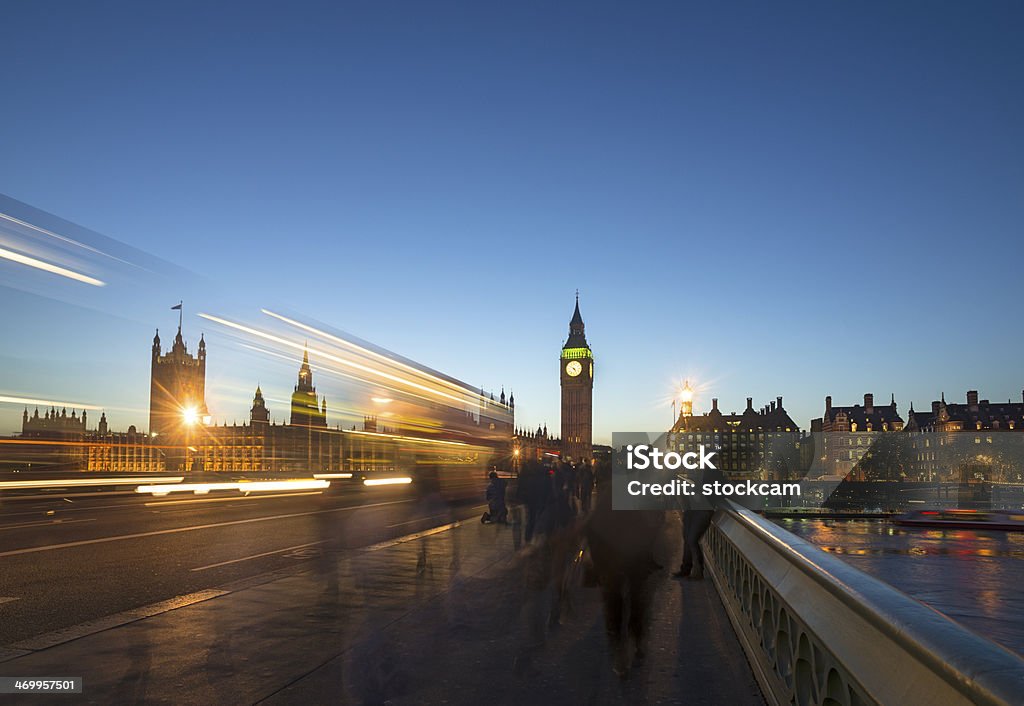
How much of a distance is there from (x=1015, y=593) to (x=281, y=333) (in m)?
20.6

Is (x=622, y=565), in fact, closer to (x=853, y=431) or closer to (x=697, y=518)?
(x=697, y=518)

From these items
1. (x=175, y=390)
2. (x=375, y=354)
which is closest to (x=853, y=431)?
(x=175, y=390)

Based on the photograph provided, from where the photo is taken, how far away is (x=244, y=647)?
6789 millimetres

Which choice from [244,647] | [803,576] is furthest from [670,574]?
[803,576]

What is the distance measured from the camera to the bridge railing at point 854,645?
2.02 meters

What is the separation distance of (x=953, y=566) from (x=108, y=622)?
8.77m

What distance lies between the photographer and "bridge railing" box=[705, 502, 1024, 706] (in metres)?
2.02

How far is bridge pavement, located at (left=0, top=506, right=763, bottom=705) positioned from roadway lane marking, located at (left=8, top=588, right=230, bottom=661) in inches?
1.5

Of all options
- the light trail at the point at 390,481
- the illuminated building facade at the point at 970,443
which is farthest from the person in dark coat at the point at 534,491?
the illuminated building facade at the point at 970,443

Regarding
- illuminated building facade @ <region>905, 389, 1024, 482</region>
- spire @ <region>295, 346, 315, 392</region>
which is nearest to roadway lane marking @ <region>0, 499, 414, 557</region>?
spire @ <region>295, 346, 315, 392</region>

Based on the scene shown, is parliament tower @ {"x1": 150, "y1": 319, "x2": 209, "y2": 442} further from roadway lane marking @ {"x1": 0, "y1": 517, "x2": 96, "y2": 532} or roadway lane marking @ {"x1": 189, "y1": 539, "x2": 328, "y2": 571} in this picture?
roadway lane marking @ {"x1": 189, "y1": 539, "x2": 328, "y2": 571}

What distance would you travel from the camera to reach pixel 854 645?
9.61 ft

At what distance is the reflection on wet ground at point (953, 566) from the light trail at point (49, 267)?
15.2 metres

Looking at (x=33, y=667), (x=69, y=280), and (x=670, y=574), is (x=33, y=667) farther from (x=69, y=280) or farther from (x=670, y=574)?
(x=69, y=280)
